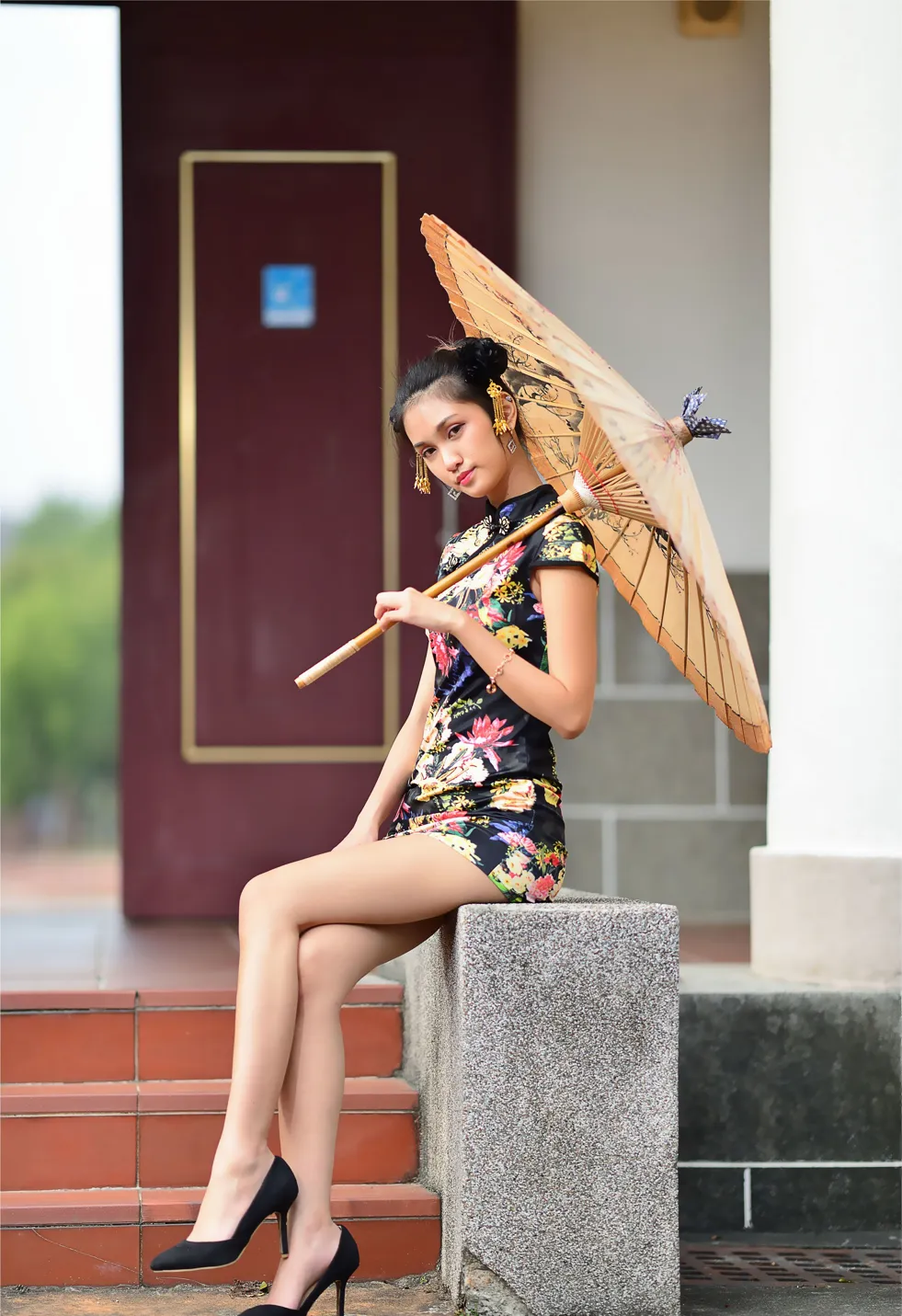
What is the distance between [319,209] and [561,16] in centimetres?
107

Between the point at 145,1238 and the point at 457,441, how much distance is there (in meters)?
1.61

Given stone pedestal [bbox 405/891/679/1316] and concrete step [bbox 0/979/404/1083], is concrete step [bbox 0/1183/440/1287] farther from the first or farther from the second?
stone pedestal [bbox 405/891/679/1316]

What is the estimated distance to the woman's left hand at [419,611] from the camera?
2.47 m

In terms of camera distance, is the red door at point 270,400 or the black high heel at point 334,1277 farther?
the red door at point 270,400

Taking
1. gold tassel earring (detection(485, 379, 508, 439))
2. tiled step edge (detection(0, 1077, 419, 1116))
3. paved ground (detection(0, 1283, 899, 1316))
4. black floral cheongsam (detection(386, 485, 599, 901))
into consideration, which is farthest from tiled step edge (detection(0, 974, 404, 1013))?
gold tassel earring (detection(485, 379, 508, 439))

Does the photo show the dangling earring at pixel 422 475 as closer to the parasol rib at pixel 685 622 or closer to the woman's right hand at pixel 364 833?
the parasol rib at pixel 685 622

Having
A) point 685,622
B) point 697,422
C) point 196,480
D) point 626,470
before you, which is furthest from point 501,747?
point 196,480

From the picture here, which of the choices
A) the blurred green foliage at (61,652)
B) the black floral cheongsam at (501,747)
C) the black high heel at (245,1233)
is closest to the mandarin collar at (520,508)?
the black floral cheongsam at (501,747)

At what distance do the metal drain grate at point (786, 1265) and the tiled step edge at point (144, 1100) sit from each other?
67 centimetres

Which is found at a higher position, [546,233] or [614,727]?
[546,233]

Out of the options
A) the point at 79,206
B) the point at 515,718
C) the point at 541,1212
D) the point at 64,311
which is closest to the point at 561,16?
the point at 515,718

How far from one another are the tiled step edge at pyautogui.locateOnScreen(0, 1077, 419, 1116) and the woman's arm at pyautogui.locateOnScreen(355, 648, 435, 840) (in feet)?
2.26

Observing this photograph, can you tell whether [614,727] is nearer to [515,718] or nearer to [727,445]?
[727,445]

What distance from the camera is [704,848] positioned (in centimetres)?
513
